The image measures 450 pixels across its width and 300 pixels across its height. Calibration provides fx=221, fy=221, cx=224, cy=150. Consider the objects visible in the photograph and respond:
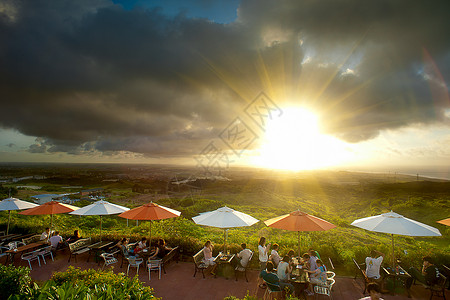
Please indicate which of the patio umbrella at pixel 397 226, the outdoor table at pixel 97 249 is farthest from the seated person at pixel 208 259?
the patio umbrella at pixel 397 226

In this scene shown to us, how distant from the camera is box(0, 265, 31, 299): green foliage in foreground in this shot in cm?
454

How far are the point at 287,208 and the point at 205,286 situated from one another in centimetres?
3411

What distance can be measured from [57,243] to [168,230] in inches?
203

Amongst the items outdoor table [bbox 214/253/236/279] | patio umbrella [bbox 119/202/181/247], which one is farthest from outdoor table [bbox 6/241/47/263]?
outdoor table [bbox 214/253/236/279]

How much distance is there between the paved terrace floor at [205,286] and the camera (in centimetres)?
699

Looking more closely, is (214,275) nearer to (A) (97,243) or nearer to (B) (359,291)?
(B) (359,291)

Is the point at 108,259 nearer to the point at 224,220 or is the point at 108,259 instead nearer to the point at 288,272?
the point at 224,220

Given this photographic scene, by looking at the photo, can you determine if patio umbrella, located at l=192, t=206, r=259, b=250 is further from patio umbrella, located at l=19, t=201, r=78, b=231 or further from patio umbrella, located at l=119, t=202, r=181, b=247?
patio umbrella, located at l=19, t=201, r=78, b=231

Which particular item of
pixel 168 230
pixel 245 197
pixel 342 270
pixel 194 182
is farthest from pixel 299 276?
pixel 194 182

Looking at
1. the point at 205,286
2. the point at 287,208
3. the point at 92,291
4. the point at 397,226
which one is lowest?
the point at 287,208

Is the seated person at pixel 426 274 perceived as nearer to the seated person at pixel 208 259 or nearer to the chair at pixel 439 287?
the chair at pixel 439 287

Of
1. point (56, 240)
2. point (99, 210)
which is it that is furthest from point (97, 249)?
point (56, 240)

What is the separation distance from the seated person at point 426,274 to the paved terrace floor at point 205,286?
0.36 m

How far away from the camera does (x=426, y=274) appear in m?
6.87
